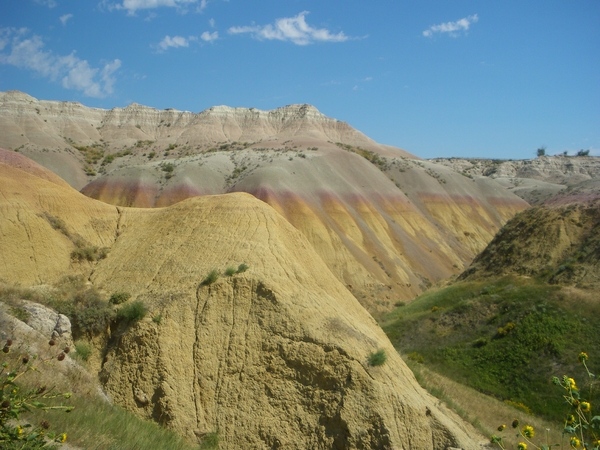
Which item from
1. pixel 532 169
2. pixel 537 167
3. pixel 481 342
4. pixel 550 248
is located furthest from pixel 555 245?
pixel 537 167

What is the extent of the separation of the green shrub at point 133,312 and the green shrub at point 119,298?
55 cm

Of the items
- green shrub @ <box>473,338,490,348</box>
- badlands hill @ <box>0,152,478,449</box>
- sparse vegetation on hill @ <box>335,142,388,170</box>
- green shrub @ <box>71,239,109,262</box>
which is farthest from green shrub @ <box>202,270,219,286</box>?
sparse vegetation on hill @ <box>335,142,388,170</box>

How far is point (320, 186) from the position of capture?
172 feet

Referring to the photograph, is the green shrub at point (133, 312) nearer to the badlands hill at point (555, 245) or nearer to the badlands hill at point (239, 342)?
the badlands hill at point (239, 342)

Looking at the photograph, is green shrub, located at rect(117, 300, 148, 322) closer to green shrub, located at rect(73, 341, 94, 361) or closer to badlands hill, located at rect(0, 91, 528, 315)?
green shrub, located at rect(73, 341, 94, 361)

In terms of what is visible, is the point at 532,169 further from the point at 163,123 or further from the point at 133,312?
the point at 133,312

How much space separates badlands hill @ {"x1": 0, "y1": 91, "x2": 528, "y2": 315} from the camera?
45.8m

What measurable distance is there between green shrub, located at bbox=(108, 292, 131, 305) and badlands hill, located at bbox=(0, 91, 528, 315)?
27.1 metres

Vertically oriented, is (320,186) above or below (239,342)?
above

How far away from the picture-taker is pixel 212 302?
43.1 ft

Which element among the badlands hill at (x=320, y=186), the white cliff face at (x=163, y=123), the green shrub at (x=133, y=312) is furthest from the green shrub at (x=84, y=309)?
the white cliff face at (x=163, y=123)

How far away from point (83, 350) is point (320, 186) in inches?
1639

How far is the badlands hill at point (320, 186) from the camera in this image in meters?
45.8

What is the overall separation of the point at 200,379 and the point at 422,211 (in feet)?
188
